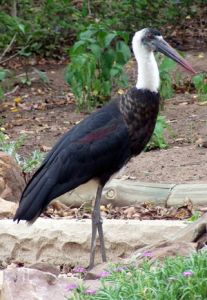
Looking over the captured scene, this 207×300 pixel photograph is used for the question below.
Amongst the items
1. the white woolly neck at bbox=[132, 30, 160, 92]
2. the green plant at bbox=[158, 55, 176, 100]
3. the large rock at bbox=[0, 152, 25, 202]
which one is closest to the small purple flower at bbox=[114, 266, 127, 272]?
the white woolly neck at bbox=[132, 30, 160, 92]

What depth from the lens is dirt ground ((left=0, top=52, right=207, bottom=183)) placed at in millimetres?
7750

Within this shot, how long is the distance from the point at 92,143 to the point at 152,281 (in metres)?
2.43

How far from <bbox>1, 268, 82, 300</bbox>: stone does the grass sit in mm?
265

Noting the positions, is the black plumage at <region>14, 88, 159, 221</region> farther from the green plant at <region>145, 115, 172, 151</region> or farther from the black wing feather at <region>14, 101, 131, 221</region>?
the green plant at <region>145, 115, 172, 151</region>

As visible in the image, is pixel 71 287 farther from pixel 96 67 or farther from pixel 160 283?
pixel 96 67

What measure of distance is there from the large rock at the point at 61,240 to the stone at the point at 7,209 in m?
0.39

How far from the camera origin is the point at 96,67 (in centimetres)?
1010

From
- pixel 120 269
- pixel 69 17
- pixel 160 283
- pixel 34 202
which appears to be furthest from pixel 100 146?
pixel 69 17

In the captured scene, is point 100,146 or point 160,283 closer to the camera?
point 160,283

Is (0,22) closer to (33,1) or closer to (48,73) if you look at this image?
(48,73)

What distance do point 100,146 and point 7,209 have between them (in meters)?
0.96

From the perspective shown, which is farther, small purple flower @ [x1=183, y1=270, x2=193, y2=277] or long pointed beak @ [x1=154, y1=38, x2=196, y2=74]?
long pointed beak @ [x1=154, y1=38, x2=196, y2=74]

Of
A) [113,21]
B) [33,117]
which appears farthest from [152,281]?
[113,21]

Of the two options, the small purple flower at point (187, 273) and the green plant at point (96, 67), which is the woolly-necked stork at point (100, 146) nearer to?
the small purple flower at point (187, 273)
